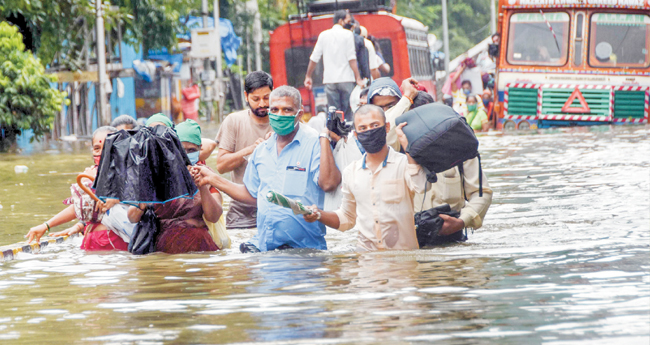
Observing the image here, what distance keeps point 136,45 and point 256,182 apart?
68.6ft

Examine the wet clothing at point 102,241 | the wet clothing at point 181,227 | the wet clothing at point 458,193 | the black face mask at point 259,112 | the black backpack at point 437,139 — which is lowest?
the wet clothing at point 102,241

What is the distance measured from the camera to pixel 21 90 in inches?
806

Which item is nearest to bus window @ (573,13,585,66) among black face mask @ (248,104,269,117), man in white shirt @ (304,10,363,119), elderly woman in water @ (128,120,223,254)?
man in white shirt @ (304,10,363,119)

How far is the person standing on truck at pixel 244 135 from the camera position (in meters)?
7.52

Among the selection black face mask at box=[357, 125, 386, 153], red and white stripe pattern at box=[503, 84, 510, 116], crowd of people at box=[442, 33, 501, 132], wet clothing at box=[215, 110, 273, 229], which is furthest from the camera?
crowd of people at box=[442, 33, 501, 132]

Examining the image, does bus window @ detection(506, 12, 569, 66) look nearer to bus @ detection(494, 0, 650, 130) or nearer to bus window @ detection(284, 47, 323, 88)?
bus @ detection(494, 0, 650, 130)

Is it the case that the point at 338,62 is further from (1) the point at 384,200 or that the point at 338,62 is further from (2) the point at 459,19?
(2) the point at 459,19

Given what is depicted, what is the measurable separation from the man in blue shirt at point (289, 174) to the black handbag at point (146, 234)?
1.60 feet

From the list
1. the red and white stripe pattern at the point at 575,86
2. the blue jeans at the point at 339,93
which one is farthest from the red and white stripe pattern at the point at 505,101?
the blue jeans at the point at 339,93

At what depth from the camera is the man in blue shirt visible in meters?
6.51

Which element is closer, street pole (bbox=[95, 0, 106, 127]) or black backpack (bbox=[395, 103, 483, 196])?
black backpack (bbox=[395, 103, 483, 196])

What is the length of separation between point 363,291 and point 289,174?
119cm

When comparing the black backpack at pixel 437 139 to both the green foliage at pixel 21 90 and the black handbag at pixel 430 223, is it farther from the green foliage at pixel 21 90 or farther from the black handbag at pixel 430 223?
A: the green foliage at pixel 21 90

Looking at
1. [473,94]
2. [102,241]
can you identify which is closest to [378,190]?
[102,241]
